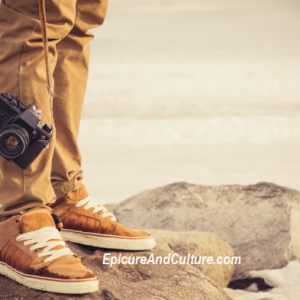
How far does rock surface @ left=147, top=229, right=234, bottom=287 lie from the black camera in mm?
1072


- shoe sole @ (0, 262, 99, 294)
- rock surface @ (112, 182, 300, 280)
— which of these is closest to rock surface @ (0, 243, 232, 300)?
shoe sole @ (0, 262, 99, 294)

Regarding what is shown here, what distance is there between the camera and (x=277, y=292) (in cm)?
228

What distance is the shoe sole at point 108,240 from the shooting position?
67.9 inches

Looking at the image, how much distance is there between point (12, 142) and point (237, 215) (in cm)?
186

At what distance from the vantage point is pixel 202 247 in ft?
7.80

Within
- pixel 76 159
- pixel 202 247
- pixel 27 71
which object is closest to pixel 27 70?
pixel 27 71

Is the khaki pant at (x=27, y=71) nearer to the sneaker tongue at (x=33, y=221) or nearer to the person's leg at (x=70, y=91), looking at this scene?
the sneaker tongue at (x=33, y=221)

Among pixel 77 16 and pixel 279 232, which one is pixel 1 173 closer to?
pixel 77 16

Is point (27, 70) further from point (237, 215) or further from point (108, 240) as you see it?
point (237, 215)

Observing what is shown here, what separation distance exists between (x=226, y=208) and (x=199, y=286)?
4.29ft

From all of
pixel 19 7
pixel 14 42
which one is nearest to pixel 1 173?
pixel 14 42

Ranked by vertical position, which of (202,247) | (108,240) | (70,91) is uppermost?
(70,91)

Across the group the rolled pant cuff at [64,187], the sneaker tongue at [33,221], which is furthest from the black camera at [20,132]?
the rolled pant cuff at [64,187]

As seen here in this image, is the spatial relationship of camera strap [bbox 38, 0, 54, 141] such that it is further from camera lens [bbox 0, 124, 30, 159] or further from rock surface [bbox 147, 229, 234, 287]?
rock surface [bbox 147, 229, 234, 287]
